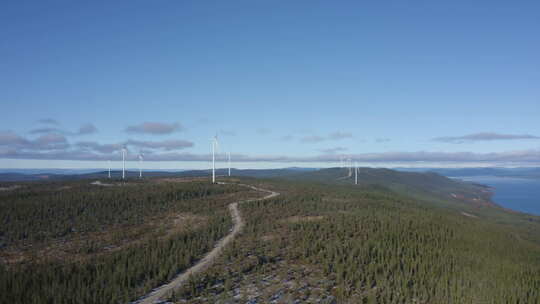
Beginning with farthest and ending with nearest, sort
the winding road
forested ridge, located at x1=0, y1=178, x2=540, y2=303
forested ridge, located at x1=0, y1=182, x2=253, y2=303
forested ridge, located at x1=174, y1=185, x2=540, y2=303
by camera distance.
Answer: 1. forested ridge, located at x1=174, y1=185, x2=540, y2=303
2. forested ridge, located at x1=0, y1=178, x2=540, y2=303
3. forested ridge, located at x1=0, y1=182, x2=253, y2=303
4. the winding road

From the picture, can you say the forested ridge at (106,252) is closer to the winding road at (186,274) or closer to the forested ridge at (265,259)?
the forested ridge at (265,259)

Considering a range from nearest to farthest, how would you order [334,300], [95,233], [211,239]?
[334,300]
[211,239]
[95,233]

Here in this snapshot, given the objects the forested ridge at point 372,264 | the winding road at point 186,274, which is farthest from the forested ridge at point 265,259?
the winding road at point 186,274

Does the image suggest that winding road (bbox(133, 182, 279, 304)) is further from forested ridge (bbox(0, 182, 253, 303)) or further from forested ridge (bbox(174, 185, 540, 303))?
forested ridge (bbox(174, 185, 540, 303))

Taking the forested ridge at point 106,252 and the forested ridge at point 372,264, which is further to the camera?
the forested ridge at point 372,264

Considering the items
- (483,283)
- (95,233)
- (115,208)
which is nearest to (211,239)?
(95,233)

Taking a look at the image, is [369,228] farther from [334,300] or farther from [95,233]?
[95,233]

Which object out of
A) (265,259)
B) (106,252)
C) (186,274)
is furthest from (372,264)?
(106,252)

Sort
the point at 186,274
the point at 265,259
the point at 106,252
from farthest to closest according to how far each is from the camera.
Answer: the point at 106,252 < the point at 265,259 < the point at 186,274

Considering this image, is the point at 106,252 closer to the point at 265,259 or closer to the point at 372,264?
the point at 265,259

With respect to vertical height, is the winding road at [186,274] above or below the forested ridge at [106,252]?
below

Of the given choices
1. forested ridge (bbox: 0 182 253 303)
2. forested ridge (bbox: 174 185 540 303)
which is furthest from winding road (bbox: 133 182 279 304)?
forested ridge (bbox: 174 185 540 303)
